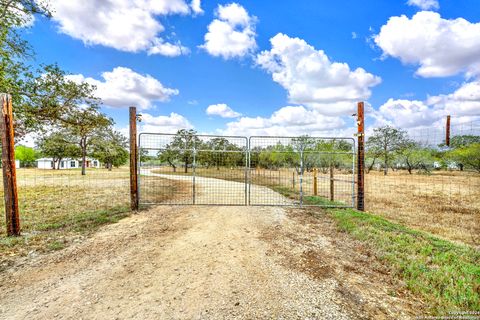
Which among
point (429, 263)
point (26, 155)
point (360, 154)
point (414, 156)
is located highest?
point (26, 155)

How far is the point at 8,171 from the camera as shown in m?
5.22

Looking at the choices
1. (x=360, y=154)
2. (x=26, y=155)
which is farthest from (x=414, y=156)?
(x=26, y=155)

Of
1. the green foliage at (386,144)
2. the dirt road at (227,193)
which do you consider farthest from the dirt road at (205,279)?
the green foliage at (386,144)

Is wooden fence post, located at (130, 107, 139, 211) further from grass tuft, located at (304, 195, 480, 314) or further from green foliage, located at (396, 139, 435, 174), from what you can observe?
green foliage, located at (396, 139, 435, 174)

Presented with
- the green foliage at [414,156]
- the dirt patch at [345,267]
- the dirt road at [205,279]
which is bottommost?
the dirt patch at [345,267]

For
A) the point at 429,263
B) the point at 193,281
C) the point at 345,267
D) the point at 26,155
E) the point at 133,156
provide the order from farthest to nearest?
the point at 26,155, the point at 133,156, the point at 429,263, the point at 345,267, the point at 193,281

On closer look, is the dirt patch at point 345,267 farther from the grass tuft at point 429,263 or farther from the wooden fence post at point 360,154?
the wooden fence post at point 360,154

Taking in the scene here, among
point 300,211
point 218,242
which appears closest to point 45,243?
point 218,242

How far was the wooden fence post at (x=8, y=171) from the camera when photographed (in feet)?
17.0

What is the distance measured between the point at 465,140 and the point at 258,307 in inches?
2755

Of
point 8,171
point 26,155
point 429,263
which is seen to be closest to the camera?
point 429,263

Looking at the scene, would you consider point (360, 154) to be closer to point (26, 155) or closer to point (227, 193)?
point (227, 193)

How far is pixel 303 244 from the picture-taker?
486 cm

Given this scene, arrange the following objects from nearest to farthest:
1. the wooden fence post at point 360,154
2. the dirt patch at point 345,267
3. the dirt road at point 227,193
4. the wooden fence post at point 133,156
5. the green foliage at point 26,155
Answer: the dirt patch at point 345,267 < the wooden fence post at point 133,156 < the wooden fence post at point 360,154 < the dirt road at point 227,193 < the green foliage at point 26,155
